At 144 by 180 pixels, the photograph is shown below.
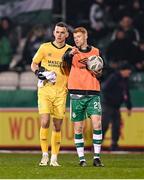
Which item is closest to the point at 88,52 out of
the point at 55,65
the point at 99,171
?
the point at 55,65

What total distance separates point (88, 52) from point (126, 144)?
7.67 metres


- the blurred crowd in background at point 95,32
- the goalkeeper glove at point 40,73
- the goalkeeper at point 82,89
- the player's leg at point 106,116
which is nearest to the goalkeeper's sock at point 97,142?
the goalkeeper at point 82,89

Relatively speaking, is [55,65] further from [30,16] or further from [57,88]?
[30,16]

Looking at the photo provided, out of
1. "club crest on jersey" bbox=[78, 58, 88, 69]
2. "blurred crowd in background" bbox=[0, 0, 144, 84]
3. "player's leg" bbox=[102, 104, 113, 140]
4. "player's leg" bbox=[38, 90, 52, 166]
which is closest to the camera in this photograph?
"club crest on jersey" bbox=[78, 58, 88, 69]

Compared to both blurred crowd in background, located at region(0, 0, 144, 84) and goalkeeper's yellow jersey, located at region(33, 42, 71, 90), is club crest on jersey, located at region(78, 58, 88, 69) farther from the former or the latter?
blurred crowd in background, located at region(0, 0, 144, 84)

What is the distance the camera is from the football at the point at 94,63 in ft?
39.4

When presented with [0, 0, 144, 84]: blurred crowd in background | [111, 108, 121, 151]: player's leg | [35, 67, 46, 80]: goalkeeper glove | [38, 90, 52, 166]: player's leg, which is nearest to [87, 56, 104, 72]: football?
[35, 67, 46, 80]: goalkeeper glove

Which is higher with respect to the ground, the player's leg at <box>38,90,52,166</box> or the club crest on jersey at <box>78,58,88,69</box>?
the club crest on jersey at <box>78,58,88,69</box>

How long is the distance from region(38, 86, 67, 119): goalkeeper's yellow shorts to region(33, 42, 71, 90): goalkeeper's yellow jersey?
0.08 metres

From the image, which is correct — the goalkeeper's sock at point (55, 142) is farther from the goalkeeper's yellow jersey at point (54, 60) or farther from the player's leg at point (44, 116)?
the goalkeeper's yellow jersey at point (54, 60)

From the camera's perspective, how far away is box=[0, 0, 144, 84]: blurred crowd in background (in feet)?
68.2

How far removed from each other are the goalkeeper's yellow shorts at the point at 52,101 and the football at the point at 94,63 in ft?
2.34

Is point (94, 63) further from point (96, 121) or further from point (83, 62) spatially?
point (96, 121)

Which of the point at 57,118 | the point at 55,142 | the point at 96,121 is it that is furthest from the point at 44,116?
the point at 96,121
